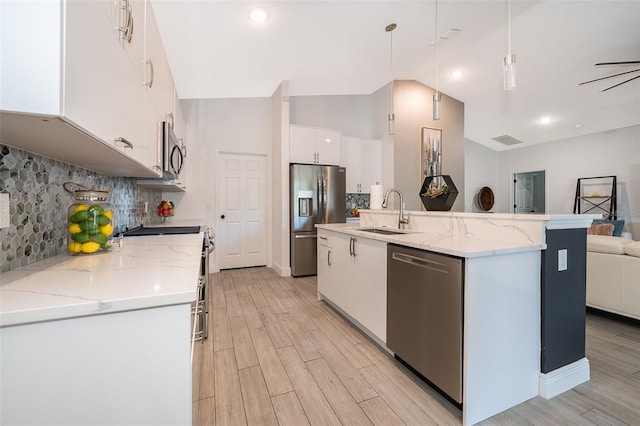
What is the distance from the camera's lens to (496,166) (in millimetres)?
7980

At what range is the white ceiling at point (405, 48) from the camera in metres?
2.72

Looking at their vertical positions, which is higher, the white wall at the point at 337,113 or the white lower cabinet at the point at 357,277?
the white wall at the point at 337,113

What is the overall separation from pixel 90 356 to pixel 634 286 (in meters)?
3.73

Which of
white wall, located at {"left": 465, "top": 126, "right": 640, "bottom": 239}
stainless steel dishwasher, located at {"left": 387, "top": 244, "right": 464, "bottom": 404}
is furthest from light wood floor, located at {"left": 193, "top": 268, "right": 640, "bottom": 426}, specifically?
white wall, located at {"left": 465, "top": 126, "right": 640, "bottom": 239}

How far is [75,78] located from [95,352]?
0.70 m

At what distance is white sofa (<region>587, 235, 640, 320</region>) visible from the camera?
93.5 inches

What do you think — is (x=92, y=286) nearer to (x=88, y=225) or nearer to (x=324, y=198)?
(x=88, y=225)

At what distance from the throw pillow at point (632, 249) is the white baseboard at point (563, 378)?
1.37 meters

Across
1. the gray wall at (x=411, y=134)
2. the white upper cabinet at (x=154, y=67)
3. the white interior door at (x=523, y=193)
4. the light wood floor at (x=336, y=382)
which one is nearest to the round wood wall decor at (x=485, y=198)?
the white interior door at (x=523, y=193)

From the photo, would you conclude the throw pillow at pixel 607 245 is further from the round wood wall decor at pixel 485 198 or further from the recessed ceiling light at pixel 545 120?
the round wood wall decor at pixel 485 198

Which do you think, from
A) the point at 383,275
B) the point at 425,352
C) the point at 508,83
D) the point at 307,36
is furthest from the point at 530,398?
the point at 307,36

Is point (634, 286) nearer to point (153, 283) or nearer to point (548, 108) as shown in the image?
point (153, 283)

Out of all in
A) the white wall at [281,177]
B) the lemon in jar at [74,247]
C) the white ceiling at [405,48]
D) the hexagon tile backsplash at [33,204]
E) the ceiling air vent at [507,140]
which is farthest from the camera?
the ceiling air vent at [507,140]

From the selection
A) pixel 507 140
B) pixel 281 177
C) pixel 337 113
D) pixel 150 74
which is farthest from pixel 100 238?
pixel 507 140
